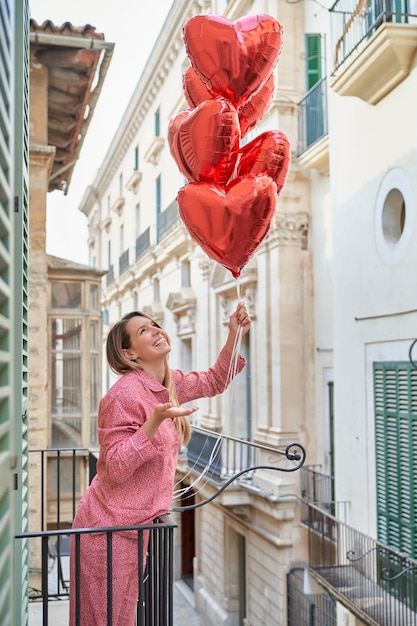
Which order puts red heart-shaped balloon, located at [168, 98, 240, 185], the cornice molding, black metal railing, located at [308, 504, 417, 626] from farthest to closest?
the cornice molding, black metal railing, located at [308, 504, 417, 626], red heart-shaped balloon, located at [168, 98, 240, 185]

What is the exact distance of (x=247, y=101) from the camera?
4262 mm

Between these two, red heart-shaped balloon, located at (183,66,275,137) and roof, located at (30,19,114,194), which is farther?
roof, located at (30,19,114,194)

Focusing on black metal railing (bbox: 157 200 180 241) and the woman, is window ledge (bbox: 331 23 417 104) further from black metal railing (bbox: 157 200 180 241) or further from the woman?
black metal railing (bbox: 157 200 180 241)

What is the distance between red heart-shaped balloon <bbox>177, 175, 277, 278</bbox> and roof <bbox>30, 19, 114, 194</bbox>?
649 cm

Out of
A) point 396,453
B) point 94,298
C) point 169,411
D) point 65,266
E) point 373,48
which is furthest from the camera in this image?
point 94,298

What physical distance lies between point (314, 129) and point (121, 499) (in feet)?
35.5

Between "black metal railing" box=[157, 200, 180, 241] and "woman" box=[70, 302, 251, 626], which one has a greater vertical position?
"black metal railing" box=[157, 200, 180, 241]

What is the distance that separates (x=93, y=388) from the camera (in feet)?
40.1

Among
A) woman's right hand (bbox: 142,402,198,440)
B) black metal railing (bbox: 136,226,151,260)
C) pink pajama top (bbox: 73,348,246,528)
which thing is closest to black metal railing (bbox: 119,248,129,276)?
black metal railing (bbox: 136,226,151,260)

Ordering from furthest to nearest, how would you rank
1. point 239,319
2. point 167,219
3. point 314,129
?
point 167,219, point 314,129, point 239,319

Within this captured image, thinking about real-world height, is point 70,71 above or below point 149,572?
above

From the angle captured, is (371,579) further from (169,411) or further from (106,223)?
(106,223)

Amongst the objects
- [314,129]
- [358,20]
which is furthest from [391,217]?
[314,129]

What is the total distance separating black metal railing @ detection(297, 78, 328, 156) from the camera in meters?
12.5
